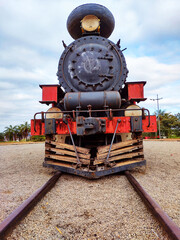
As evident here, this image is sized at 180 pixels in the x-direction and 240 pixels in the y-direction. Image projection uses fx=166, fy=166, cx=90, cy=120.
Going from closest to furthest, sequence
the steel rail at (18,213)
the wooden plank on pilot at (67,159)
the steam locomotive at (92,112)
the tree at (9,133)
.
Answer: the steel rail at (18,213) → the wooden plank on pilot at (67,159) → the steam locomotive at (92,112) → the tree at (9,133)

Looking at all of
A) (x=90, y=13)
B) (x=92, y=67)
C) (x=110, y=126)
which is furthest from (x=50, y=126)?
(x=90, y=13)

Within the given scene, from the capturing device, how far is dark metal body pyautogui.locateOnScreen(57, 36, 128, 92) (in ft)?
13.6

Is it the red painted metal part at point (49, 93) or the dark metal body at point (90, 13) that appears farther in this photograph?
the dark metal body at point (90, 13)

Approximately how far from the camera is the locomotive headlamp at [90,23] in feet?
16.0

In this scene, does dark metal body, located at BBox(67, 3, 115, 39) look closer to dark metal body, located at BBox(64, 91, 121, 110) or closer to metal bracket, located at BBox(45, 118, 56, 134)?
dark metal body, located at BBox(64, 91, 121, 110)

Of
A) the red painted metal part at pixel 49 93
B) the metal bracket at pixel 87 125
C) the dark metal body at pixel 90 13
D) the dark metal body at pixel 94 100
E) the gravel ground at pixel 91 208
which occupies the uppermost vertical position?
the dark metal body at pixel 90 13

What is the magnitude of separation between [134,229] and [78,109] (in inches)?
102

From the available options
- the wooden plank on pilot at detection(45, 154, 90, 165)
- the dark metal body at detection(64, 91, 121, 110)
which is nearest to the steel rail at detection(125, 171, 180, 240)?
the wooden plank on pilot at detection(45, 154, 90, 165)

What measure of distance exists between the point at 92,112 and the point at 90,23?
273cm

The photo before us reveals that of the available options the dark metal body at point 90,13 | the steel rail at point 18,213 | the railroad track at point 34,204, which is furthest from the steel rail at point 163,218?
the dark metal body at point 90,13

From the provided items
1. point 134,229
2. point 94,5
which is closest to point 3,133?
point 94,5

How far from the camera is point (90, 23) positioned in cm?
489

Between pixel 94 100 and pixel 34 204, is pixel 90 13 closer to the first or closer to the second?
pixel 94 100

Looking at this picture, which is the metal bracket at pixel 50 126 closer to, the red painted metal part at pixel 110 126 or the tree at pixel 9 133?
the red painted metal part at pixel 110 126
